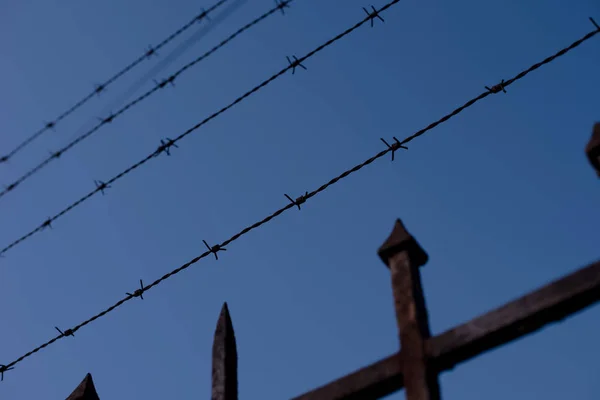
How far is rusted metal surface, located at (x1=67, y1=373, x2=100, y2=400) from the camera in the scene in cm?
368

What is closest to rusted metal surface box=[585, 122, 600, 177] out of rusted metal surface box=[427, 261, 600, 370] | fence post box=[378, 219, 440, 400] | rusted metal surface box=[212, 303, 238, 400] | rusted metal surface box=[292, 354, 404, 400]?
rusted metal surface box=[427, 261, 600, 370]

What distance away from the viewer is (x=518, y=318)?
8.56ft

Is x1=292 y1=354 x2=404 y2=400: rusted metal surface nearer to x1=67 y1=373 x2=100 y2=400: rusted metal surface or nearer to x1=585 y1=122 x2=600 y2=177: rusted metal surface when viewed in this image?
x1=585 y1=122 x2=600 y2=177: rusted metal surface

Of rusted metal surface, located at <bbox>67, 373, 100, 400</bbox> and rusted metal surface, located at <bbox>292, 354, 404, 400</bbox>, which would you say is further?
rusted metal surface, located at <bbox>67, 373, 100, 400</bbox>

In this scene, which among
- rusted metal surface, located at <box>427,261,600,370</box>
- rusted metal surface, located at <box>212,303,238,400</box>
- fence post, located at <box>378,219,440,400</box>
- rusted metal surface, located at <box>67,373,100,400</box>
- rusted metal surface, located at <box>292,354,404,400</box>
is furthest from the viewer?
rusted metal surface, located at <box>67,373,100,400</box>

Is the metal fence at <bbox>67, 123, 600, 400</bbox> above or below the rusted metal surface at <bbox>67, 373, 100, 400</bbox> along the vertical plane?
below

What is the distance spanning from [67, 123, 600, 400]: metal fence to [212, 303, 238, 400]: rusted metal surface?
0.06 metres

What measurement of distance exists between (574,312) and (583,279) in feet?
0.45

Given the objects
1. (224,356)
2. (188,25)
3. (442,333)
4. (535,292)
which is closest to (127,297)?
(224,356)

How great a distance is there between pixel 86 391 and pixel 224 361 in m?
0.93

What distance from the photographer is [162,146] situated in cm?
526

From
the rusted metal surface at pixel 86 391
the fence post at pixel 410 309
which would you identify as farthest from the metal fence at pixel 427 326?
the rusted metal surface at pixel 86 391

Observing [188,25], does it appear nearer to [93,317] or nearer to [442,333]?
[93,317]

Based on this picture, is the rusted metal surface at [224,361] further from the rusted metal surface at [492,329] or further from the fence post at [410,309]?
the fence post at [410,309]
